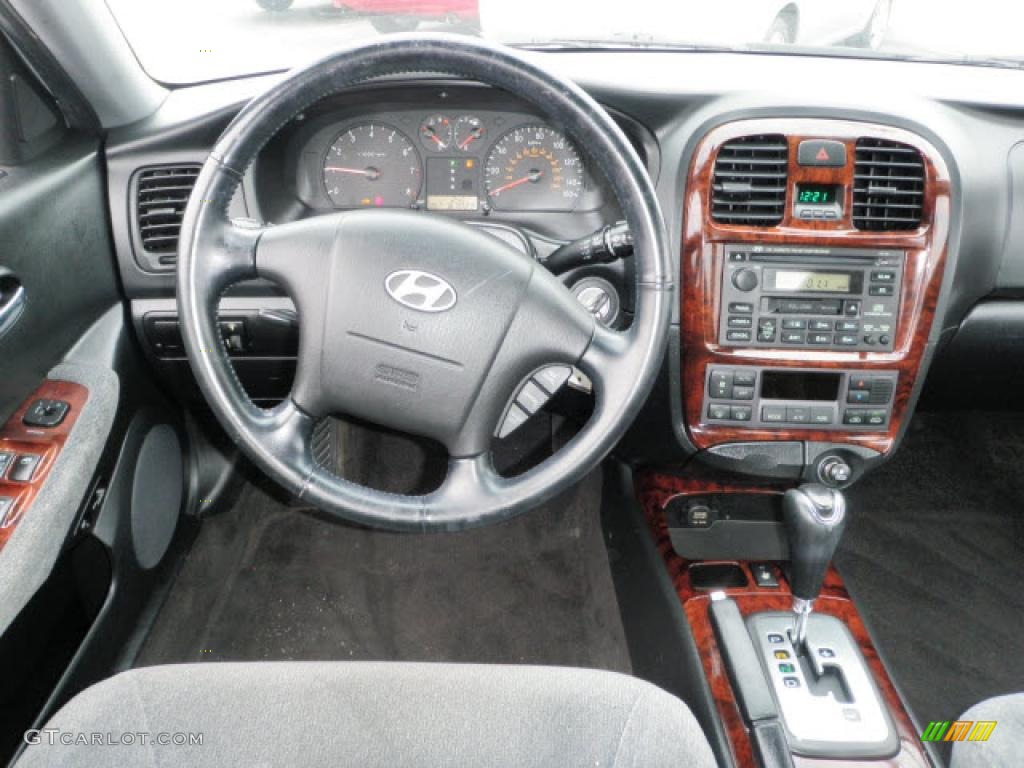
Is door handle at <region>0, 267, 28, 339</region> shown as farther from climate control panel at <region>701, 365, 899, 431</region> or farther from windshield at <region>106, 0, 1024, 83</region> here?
climate control panel at <region>701, 365, 899, 431</region>

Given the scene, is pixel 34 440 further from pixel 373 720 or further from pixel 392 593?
pixel 392 593

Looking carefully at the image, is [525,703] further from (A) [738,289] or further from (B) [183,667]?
(A) [738,289]

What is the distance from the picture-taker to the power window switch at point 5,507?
4.34 ft

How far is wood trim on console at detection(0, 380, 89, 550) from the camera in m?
1.35

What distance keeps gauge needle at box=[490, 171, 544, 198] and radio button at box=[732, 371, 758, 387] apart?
551 millimetres

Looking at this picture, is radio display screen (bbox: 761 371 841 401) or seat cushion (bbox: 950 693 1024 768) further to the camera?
radio display screen (bbox: 761 371 841 401)

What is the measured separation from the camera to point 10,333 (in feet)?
4.68

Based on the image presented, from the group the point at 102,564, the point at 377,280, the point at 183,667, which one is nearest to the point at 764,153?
the point at 377,280

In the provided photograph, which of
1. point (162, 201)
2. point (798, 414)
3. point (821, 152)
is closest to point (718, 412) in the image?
point (798, 414)

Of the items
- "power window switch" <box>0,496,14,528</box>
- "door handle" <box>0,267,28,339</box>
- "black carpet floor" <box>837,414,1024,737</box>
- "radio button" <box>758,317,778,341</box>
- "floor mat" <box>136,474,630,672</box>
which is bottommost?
"black carpet floor" <box>837,414,1024,737</box>

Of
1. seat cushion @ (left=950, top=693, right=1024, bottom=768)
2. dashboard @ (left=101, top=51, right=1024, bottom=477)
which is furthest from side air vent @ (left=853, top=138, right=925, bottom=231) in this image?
seat cushion @ (left=950, top=693, right=1024, bottom=768)

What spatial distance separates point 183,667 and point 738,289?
43.6 inches

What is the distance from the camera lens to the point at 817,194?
1.59m

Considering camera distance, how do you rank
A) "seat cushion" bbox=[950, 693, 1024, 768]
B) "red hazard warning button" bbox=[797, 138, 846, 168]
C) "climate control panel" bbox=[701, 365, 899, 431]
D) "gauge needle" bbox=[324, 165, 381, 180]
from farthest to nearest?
1. "gauge needle" bbox=[324, 165, 381, 180]
2. "climate control panel" bbox=[701, 365, 899, 431]
3. "red hazard warning button" bbox=[797, 138, 846, 168]
4. "seat cushion" bbox=[950, 693, 1024, 768]
